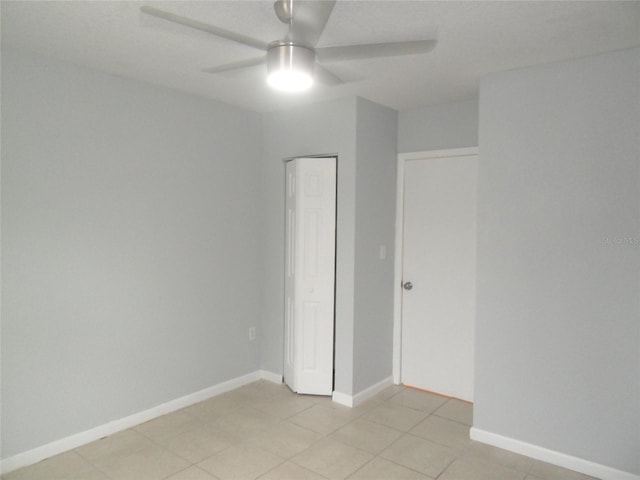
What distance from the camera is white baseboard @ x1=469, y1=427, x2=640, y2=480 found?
2609 mm

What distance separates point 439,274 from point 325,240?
1014 mm

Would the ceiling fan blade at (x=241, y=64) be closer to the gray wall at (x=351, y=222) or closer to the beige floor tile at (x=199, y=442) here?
the gray wall at (x=351, y=222)

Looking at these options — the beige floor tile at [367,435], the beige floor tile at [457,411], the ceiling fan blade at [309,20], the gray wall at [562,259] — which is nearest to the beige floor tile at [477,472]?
the gray wall at [562,259]

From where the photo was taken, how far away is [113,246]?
10.2ft

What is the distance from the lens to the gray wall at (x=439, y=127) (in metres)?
3.70

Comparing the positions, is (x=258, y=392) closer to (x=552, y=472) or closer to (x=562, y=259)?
(x=552, y=472)

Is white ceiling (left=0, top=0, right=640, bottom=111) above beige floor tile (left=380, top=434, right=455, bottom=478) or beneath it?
above

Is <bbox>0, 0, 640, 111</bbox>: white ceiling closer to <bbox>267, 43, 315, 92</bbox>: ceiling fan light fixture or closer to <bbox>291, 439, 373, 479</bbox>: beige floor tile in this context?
<bbox>267, 43, 315, 92</bbox>: ceiling fan light fixture

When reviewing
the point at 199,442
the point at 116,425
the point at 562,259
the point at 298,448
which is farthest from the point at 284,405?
the point at 562,259

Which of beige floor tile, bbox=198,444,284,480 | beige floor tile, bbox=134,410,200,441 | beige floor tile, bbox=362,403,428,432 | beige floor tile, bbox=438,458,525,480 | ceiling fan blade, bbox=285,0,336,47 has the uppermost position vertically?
ceiling fan blade, bbox=285,0,336,47

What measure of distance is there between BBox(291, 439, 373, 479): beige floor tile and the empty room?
0.08 ft

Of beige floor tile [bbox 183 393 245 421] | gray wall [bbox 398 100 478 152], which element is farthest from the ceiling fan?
beige floor tile [bbox 183 393 245 421]

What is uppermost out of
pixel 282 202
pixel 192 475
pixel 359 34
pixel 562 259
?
pixel 359 34

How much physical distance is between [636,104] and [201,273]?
3.12 meters
